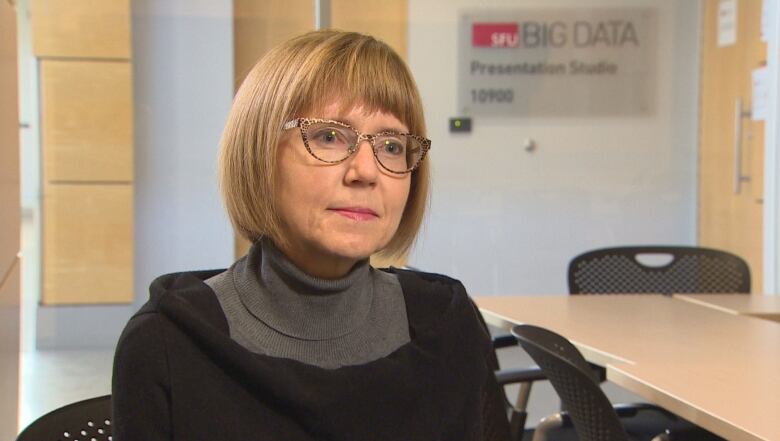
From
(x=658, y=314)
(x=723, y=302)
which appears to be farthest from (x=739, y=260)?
(x=658, y=314)

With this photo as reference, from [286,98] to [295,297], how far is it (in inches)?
9.4

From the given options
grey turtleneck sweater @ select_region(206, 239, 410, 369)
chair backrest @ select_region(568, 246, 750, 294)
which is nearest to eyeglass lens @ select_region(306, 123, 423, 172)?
grey turtleneck sweater @ select_region(206, 239, 410, 369)

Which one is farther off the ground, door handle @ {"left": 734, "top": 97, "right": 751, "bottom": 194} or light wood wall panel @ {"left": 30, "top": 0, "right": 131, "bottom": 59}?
light wood wall panel @ {"left": 30, "top": 0, "right": 131, "bottom": 59}

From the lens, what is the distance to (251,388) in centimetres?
119

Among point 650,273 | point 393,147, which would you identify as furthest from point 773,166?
point 393,147

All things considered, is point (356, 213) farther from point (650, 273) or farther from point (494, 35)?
point (494, 35)

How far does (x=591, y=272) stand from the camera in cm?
354

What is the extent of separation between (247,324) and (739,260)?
2.70 meters

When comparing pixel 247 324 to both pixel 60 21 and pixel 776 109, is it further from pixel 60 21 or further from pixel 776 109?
pixel 776 109

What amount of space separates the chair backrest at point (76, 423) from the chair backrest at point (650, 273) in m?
2.35

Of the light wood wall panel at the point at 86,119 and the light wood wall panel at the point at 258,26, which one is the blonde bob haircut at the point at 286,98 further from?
the light wood wall panel at the point at 258,26

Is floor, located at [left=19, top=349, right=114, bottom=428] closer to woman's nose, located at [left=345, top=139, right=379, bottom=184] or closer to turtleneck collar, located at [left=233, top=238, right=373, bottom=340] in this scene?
turtleneck collar, located at [left=233, top=238, right=373, bottom=340]

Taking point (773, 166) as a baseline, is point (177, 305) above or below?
below

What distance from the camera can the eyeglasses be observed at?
3.89 ft
